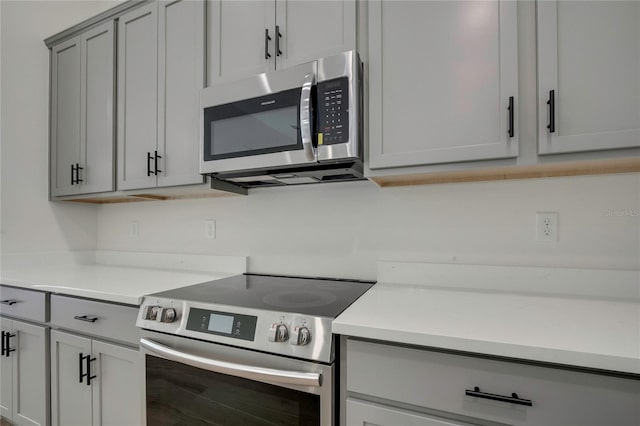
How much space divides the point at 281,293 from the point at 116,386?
78 centimetres

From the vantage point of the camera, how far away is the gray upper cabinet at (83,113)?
1855 millimetres

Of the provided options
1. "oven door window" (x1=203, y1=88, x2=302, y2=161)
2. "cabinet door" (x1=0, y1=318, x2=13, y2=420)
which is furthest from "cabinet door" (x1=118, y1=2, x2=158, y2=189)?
"cabinet door" (x1=0, y1=318, x2=13, y2=420)

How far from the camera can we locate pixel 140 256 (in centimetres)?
207

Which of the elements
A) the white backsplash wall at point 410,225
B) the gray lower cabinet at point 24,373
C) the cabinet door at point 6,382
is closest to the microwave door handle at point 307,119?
the white backsplash wall at point 410,225

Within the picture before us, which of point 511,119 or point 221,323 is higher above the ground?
point 511,119

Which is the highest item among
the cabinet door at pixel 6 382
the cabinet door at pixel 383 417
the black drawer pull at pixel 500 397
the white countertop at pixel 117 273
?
the white countertop at pixel 117 273

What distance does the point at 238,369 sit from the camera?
96cm

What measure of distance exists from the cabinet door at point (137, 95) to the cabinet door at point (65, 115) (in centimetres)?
43

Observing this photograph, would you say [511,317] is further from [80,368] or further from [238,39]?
[80,368]

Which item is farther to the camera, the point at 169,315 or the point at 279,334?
the point at 169,315

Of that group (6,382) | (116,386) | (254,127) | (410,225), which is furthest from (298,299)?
(6,382)

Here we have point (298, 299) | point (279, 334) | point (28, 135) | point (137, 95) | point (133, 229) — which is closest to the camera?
point (279, 334)

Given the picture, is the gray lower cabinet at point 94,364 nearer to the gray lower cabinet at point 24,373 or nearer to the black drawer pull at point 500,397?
the gray lower cabinet at point 24,373

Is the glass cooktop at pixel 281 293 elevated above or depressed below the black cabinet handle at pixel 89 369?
above
